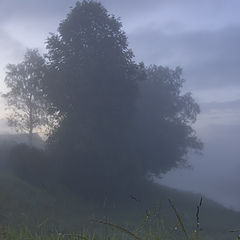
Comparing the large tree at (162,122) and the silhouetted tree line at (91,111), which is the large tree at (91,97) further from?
the large tree at (162,122)

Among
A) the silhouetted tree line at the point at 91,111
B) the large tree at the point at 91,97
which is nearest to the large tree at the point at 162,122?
the silhouetted tree line at the point at 91,111

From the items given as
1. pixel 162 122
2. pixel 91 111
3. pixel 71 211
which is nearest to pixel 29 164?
pixel 91 111

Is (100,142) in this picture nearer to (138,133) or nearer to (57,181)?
(57,181)

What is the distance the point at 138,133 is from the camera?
42.1 metres

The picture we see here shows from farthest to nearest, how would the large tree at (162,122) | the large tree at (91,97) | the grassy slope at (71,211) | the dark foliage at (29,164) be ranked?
the large tree at (162,122) → the dark foliage at (29,164) → the large tree at (91,97) → the grassy slope at (71,211)

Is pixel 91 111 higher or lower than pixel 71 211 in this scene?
higher

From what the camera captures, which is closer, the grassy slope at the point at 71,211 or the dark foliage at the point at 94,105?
the grassy slope at the point at 71,211

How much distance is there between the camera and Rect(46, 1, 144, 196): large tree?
116ft

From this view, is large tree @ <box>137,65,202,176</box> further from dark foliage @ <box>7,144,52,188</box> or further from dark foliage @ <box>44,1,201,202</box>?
dark foliage @ <box>7,144,52,188</box>

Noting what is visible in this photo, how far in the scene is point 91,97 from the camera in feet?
119

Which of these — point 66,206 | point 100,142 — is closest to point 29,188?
point 66,206

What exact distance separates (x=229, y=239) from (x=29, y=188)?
14506mm

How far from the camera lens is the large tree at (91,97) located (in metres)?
35.3

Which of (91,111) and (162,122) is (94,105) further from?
(162,122)
